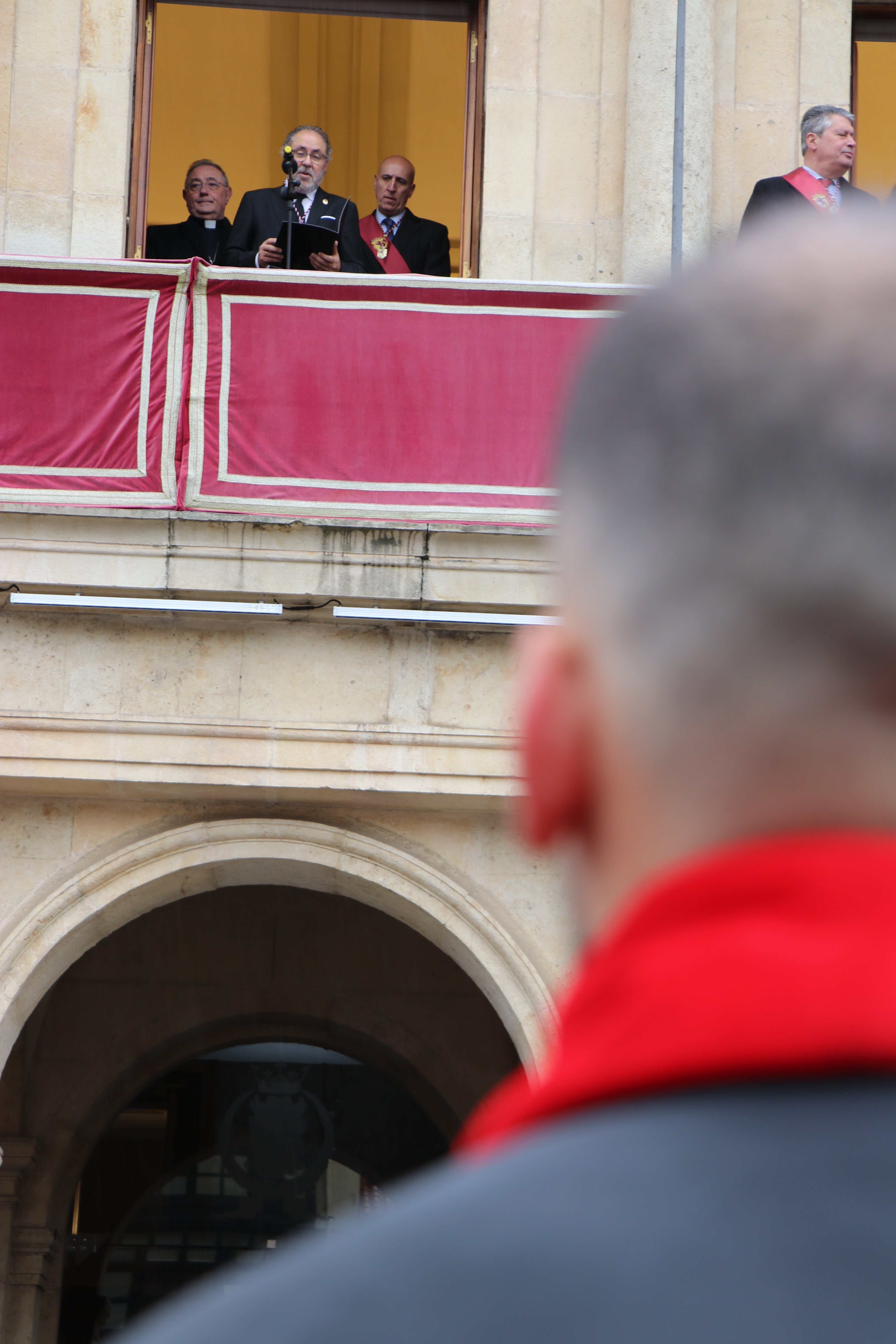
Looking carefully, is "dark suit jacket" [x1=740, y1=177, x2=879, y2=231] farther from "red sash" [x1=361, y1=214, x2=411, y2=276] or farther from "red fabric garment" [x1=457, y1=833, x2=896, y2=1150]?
"red fabric garment" [x1=457, y1=833, x2=896, y2=1150]

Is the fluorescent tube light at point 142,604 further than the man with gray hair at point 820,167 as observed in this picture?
No

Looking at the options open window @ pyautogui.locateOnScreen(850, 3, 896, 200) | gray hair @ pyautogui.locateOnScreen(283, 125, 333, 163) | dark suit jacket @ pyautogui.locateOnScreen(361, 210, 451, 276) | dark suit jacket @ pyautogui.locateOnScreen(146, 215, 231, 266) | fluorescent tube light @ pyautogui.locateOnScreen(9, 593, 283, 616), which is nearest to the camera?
fluorescent tube light @ pyautogui.locateOnScreen(9, 593, 283, 616)

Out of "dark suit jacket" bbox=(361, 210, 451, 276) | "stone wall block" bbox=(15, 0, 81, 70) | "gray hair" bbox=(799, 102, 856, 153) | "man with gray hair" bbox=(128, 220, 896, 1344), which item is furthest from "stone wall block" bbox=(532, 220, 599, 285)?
"man with gray hair" bbox=(128, 220, 896, 1344)

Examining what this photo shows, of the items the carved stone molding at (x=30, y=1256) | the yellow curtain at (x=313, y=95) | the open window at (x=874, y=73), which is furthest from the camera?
the carved stone molding at (x=30, y=1256)

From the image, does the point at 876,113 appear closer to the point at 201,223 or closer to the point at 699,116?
the point at 699,116

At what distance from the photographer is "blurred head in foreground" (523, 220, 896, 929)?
0.65 m

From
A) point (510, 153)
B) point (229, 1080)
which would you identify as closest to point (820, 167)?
point (510, 153)

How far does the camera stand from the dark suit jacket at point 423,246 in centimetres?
828

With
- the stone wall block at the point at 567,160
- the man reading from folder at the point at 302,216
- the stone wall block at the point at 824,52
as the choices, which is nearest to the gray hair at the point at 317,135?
the man reading from folder at the point at 302,216

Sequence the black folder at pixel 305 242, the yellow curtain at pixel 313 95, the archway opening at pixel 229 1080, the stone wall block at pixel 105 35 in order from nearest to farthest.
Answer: the black folder at pixel 305 242 → the stone wall block at pixel 105 35 → the yellow curtain at pixel 313 95 → the archway opening at pixel 229 1080

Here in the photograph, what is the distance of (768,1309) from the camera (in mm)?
555

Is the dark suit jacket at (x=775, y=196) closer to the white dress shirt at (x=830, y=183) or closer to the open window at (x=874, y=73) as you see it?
the white dress shirt at (x=830, y=183)

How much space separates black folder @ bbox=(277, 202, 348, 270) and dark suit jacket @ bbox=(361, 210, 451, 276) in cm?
61

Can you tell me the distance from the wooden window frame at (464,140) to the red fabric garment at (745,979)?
820 centimetres
